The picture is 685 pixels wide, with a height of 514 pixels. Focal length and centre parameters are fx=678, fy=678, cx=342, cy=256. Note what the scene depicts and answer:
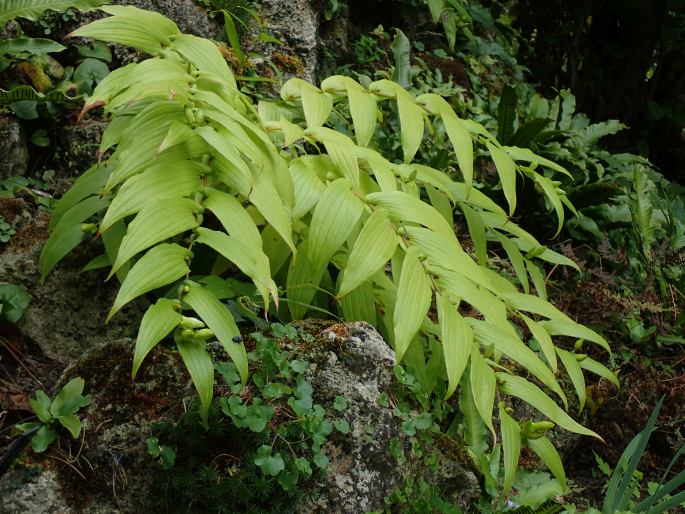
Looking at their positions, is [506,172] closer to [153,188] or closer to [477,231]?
[477,231]

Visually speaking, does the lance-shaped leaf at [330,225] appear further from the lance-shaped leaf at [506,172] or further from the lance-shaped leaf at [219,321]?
the lance-shaped leaf at [506,172]

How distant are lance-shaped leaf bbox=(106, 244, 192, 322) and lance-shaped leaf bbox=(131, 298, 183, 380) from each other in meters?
0.05

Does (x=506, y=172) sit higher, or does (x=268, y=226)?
(x=506, y=172)

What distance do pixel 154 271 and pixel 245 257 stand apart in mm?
216

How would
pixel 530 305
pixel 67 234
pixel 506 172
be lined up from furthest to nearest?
pixel 506 172 → pixel 530 305 → pixel 67 234

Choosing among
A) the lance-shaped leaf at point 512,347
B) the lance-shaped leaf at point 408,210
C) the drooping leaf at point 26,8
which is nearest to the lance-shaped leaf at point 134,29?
the drooping leaf at point 26,8

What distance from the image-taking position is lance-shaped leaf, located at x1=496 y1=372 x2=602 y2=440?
185 cm

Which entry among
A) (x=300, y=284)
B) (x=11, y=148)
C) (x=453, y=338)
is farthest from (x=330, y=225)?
(x=11, y=148)

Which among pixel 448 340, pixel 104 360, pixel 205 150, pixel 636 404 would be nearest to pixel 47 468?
pixel 104 360

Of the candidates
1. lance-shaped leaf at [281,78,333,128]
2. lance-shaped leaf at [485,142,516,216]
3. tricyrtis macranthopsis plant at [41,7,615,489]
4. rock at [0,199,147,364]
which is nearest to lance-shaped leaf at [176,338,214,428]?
tricyrtis macranthopsis plant at [41,7,615,489]

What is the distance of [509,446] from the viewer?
1799 mm

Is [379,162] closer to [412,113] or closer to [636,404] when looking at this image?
[412,113]

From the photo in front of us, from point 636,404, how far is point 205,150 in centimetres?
238

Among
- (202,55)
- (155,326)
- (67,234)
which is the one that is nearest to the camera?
(155,326)
